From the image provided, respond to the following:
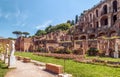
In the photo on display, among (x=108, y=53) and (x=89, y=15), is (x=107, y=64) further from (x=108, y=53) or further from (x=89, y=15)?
(x=89, y=15)

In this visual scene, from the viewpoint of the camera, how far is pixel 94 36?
49.8 metres

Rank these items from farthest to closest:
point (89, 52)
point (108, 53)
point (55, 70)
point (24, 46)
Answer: point (24, 46) → point (89, 52) → point (108, 53) → point (55, 70)

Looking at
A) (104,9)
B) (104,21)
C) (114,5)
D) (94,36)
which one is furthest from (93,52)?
(104,9)

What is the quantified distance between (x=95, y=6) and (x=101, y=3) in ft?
12.0

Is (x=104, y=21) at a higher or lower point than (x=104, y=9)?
lower

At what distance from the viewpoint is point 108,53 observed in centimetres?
2728

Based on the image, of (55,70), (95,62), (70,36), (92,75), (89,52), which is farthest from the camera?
(70,36)

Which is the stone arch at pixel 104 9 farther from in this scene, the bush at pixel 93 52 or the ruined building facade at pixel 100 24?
the bush at pixel 93 52

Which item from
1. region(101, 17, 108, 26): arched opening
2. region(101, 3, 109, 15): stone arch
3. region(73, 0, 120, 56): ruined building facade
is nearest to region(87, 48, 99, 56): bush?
region(73, 0, 120, 56): ruined building facade

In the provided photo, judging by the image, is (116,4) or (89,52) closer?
(89,52)

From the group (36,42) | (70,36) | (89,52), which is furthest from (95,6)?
(89,52)

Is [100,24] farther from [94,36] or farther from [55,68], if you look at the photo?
[55,68]

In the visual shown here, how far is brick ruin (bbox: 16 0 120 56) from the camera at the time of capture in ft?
102

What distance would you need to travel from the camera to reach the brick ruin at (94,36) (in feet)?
102
